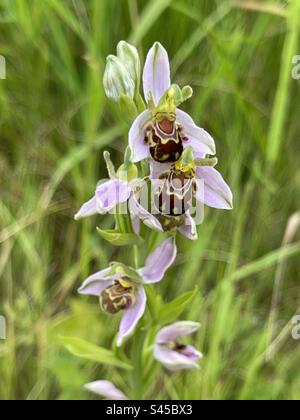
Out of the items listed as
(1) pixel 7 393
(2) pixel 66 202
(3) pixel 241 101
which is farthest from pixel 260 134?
(1) pixel 7 393

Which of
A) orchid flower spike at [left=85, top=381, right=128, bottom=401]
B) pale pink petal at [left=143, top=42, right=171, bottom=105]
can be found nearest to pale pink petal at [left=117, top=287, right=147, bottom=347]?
orchid flower spike at [left=85, top=381, right=128, bottom=401]

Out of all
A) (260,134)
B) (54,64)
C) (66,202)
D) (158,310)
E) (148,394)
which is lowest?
(148,394)

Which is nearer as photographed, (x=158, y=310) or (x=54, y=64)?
(x=158, y=310)

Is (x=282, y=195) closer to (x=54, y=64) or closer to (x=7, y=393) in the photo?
(x=54, y=64)

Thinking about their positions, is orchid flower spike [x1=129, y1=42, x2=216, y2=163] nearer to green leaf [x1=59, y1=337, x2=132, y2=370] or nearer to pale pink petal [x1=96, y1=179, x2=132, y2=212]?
pale pink petal [x1=96, y1=179, x2=132, y2=212]

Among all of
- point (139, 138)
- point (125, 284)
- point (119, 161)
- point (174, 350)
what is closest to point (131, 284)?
point (125, 284)

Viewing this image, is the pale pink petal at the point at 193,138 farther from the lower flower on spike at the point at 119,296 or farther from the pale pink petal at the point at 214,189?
the lower flower on spike at the point at 119,296
